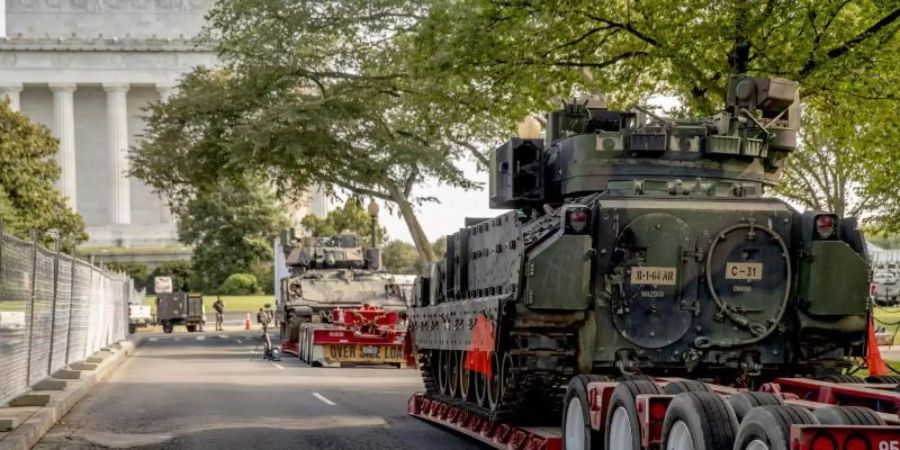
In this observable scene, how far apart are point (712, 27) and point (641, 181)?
31.9ft

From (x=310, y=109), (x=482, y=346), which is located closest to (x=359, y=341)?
(x=310, y=109)

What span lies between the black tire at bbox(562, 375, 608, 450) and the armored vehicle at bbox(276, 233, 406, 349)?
2577cm

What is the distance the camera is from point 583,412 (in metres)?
13.0

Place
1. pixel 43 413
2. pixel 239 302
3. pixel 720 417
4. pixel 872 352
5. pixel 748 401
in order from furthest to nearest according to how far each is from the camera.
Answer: pixel 239 302, pixel 43 413, pixel 872 352, pixel 748 401, pixel 720 417

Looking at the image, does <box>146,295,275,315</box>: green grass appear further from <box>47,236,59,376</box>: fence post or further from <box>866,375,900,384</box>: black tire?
<box>866,375,900,384</box>: black tire

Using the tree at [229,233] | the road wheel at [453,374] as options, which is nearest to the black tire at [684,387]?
the road wheel at [453,374]

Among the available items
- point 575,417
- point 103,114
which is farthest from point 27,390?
point 103,114

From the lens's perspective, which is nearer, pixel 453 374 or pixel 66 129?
pixel 453 374

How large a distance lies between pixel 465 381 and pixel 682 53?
337 inches

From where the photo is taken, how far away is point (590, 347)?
14109 millimetres

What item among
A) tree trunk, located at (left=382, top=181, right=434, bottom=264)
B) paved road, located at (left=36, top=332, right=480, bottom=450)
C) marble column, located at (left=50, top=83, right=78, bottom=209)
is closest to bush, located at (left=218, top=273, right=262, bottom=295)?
marble column, located at (left=50, top=83, right=78, bottom=209)

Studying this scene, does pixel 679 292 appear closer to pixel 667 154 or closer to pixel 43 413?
pixel 667 154

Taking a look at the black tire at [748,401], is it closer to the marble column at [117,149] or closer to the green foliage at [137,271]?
the green foliage at [137,271]

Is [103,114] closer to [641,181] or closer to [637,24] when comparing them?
[637,24]
